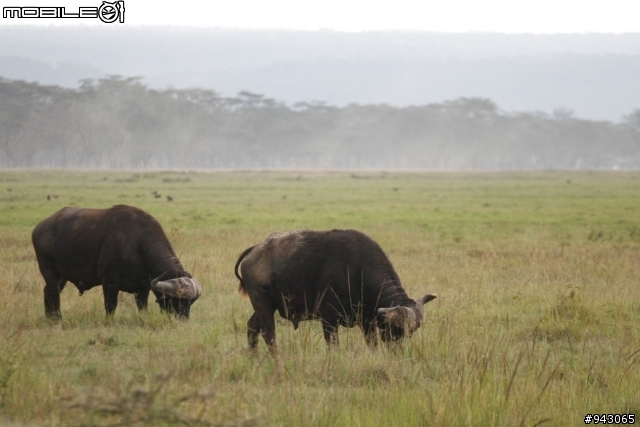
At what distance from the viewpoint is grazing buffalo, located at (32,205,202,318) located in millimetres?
9414

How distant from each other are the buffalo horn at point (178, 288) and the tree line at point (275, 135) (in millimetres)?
84833

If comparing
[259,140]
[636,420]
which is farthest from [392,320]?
[259,140]

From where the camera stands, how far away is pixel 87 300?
1056cm

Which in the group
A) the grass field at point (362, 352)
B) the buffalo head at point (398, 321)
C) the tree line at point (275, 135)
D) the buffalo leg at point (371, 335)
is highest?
the tree line at point (275, 135)

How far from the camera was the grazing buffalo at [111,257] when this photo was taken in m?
9.41

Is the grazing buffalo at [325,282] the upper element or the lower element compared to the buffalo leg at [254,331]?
upper

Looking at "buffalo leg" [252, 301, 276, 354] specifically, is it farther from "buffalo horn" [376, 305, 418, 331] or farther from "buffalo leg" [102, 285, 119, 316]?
"buffalo leg" [102, 285, 119, 316]

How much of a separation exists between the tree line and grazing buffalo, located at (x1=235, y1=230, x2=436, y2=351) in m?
86.5

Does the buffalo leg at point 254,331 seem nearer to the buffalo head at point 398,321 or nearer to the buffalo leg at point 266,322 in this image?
the buffalo leg at point 266,322

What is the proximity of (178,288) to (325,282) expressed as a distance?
2331mm

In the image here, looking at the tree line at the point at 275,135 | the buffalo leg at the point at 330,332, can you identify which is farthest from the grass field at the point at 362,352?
the tree line at the point at 275,135

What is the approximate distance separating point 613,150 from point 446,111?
32.1 meters

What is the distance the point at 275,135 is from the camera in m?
121

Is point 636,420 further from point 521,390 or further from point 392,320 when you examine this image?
point 392,320
